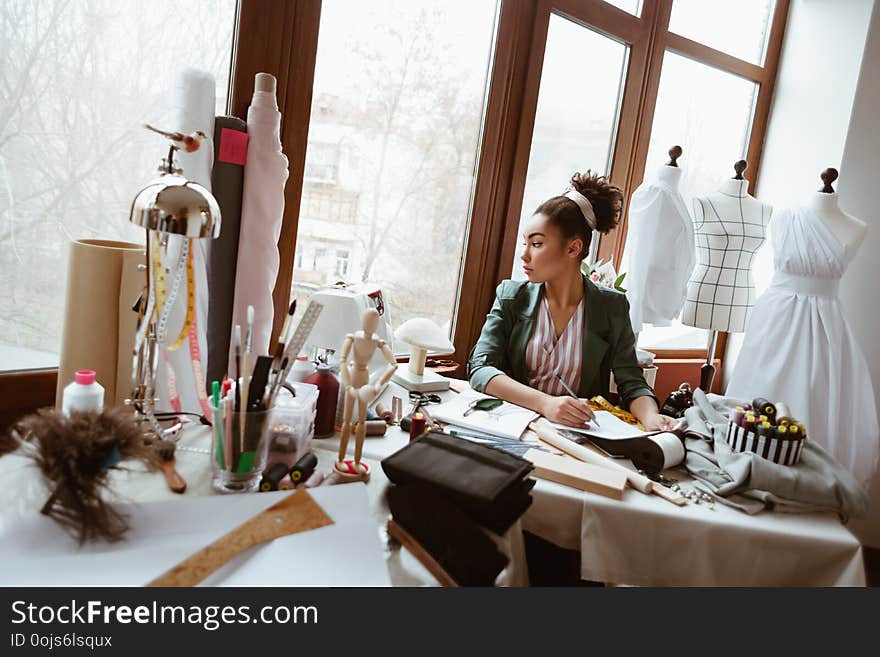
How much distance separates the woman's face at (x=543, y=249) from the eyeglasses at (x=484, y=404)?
1.76ft

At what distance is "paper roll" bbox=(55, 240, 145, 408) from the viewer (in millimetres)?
1324

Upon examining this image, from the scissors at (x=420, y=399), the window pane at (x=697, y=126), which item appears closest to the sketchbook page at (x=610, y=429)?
the scissors at (x=420, y=399)

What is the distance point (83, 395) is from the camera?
3.56 ft

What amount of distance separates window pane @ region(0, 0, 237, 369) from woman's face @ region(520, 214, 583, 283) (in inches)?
43.0

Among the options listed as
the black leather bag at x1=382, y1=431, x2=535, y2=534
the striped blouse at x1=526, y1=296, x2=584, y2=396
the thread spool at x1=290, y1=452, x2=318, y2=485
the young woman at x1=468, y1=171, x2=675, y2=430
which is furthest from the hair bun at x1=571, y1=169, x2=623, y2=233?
A: the thread spool at x1=290, y1=452, x2=318, y2=485

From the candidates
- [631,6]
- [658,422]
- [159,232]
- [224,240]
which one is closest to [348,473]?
[159,232]

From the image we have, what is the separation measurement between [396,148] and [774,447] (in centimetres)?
165

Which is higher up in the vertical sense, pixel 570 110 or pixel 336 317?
pixel 570 110

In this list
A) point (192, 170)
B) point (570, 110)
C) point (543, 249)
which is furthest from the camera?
point (570, 110)

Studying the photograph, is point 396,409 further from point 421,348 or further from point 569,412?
point 569,412

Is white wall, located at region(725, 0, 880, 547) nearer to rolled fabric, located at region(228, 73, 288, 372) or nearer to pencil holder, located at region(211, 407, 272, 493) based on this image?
rolled fabric, located at region(228, 73, 288, 372)

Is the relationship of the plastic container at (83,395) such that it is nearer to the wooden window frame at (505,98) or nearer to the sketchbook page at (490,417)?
the sketchbook page at (490,417)

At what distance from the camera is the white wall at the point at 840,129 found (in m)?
3.14
